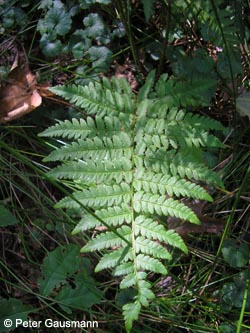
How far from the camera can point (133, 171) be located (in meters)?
1.69

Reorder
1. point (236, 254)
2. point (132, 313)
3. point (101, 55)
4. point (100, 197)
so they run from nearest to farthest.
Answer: point (132, 313) → point (100, 197) → point (236, 254) → point (101, 55)

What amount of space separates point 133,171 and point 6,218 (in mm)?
638

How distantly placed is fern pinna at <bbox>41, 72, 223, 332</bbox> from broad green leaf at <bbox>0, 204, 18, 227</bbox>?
39cm

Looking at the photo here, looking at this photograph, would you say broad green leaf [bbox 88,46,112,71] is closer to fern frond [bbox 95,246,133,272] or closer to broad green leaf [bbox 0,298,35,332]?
fern frond [bbox 95,246,133,272]

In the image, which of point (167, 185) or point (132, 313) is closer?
point (132, 313)

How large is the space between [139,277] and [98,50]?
112cm

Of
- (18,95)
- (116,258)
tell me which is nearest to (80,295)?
(116,258)

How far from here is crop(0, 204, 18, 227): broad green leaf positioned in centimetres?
193

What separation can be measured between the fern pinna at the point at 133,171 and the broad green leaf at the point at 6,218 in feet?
1.29

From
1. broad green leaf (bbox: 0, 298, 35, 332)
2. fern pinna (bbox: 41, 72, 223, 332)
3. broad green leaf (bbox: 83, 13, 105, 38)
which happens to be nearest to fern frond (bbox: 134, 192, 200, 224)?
fern pinna (bbox: 41, 72, 223, 332)

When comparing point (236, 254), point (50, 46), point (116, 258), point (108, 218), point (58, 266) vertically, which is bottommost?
point (236, 254)

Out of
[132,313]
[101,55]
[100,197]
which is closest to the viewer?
[132,313]

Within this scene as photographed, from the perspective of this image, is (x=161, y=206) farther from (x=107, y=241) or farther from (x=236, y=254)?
(x=236, y=254)

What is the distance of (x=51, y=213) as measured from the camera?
209 centimetres
